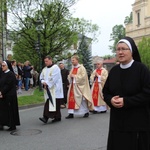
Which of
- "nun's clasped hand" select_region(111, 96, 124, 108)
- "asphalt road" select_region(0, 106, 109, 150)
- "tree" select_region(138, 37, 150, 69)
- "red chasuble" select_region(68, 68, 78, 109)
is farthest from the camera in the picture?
"tree" select_region(138, 37, 150, 69)

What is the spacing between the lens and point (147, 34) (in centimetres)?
7169

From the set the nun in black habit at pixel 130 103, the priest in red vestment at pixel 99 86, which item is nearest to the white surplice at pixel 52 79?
the priest in red vestment at pixel 99 86

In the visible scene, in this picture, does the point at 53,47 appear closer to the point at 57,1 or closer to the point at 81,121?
the point at 57,1

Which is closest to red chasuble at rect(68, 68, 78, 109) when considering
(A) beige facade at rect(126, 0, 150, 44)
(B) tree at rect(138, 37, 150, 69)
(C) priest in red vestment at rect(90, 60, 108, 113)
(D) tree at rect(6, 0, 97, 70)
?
(C) priest in red vestment at rect(90, 60, 108, 113)

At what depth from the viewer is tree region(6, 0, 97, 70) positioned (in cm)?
2506

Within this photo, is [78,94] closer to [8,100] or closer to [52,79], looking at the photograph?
[52,79]

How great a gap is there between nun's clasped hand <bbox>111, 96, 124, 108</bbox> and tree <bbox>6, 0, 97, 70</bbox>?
21.0 m

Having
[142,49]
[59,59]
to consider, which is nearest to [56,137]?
[59,59]

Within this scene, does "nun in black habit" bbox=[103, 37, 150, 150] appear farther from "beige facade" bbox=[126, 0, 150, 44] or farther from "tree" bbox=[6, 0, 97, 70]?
"beige facade" bbox=[126, 0, 150, 44]

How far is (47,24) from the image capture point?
25.2m

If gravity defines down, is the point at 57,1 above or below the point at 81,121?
above

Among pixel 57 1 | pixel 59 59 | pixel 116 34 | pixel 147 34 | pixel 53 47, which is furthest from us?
pixel 116 34

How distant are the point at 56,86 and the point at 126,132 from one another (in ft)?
21.2

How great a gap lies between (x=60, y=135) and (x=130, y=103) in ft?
14.8
